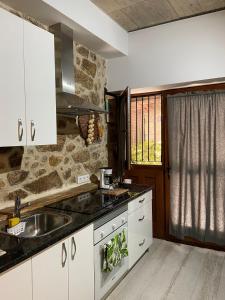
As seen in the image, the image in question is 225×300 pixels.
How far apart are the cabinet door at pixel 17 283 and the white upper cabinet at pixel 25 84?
0.75 meters

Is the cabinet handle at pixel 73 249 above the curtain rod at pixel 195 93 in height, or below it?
below

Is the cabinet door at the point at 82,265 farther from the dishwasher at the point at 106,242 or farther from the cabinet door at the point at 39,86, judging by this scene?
the cabinet door at the point at 39,86

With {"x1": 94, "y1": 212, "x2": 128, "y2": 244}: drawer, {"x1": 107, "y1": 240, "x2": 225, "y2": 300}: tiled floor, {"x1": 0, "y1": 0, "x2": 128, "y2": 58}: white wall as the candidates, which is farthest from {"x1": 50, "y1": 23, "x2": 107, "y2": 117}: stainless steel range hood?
{"x1": 107, "y1": 240, "x2": 225, "y2": 300}: tiled floor

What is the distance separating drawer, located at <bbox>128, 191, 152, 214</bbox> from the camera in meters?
2.50

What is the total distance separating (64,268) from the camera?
1618 mm

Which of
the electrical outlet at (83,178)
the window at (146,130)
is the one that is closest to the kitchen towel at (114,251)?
the electrical outlet at (83,178)

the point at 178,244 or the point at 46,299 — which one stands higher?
the point at 46,299

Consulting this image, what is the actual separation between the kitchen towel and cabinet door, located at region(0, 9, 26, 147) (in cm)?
110

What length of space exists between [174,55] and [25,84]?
1886mm

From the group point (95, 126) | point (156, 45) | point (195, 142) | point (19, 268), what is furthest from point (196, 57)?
point (19, 268)

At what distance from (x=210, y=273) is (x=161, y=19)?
112 inches

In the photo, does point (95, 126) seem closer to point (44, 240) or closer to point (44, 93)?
point (44, 93)

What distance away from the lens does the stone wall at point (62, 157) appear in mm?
2071

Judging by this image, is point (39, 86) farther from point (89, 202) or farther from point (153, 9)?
point (153, 9)
